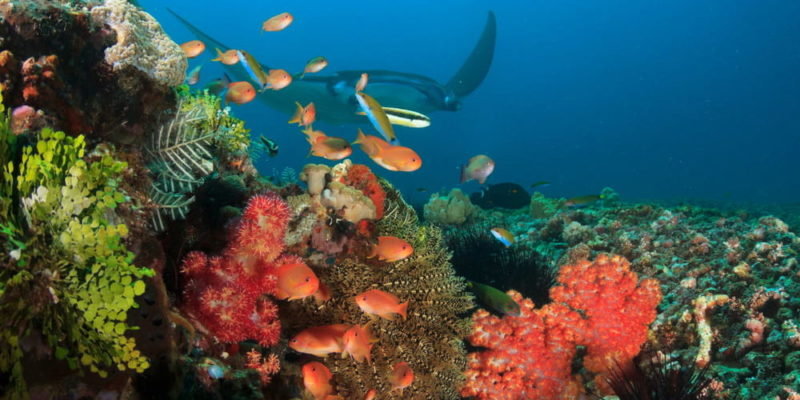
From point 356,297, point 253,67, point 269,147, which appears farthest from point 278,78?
point 356,297

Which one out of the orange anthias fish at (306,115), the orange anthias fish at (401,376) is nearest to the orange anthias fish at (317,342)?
the orange anthias fish at (401,376)

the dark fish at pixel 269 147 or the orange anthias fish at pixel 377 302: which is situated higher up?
the orange anthias fish at pixel 377 302

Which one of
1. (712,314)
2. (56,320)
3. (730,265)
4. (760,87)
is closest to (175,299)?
(56,320)

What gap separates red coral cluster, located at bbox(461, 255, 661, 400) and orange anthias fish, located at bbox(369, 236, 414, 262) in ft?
4.56

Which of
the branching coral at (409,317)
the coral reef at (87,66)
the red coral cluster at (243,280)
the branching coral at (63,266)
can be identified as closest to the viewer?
the branching coral at (63,266)

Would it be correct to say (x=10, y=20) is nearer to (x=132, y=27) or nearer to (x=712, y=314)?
(x=132, y=27)

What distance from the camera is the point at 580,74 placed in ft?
508

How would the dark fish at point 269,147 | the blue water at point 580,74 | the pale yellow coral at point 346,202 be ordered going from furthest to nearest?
the blue water at point 580,74, the dark fish at point 269,147, the pale yellow coral at point 346,202

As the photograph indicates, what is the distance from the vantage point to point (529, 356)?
4223 mm

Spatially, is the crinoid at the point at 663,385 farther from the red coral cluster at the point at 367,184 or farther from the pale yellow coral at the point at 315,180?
the pale yellow coral at the point at 315,180

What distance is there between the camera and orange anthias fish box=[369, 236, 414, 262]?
348 centimetres

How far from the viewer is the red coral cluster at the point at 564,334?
420 cm

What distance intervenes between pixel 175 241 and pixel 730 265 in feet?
21.9

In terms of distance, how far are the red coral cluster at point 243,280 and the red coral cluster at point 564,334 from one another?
2.32 meters
